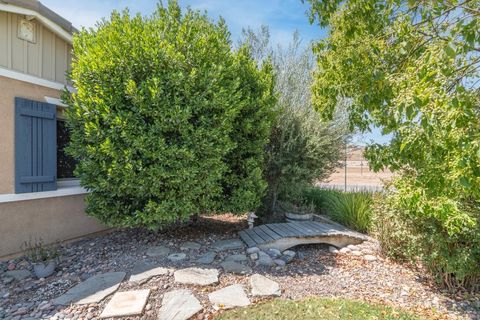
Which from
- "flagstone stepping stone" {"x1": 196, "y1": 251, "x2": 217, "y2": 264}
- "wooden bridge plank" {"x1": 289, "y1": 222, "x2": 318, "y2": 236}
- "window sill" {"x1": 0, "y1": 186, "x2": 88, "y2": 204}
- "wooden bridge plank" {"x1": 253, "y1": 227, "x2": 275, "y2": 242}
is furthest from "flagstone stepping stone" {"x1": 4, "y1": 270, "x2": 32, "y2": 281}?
"wooden bridge plank" {"x1": 289, "y1": 222, "x2": 318, "y2": 236}

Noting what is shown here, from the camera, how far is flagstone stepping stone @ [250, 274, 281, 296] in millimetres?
3709

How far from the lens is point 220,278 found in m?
4.00

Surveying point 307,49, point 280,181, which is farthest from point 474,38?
point 307,49

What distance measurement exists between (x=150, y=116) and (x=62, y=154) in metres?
2.55

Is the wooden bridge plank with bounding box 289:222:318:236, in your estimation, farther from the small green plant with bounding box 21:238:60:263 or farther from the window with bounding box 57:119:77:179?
the window with bounding box 57:119:77:179

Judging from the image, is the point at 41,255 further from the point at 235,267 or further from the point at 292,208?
the point at 292,208

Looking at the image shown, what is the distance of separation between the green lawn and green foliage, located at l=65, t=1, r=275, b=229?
1961mm

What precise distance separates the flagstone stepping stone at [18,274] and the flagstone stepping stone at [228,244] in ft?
9.02

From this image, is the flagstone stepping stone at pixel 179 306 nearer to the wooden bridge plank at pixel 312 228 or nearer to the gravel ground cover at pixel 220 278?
the gravel ground cover at pixel 220 278

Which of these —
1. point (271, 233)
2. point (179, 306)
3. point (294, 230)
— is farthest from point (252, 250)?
point (179, 306)

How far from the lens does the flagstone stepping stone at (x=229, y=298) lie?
3.44 metres

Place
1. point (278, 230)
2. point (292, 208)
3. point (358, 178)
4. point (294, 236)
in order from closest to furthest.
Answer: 1. point (294, 236)
2. point (278, 230)
3. point (292, 208)
4. point (358, 178)

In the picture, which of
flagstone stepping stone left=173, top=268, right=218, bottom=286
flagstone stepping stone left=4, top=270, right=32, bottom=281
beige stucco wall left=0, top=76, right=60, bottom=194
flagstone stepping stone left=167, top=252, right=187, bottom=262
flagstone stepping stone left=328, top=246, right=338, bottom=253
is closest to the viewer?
flagstone stepping stone left=173, top=268, right=218, bottom=286

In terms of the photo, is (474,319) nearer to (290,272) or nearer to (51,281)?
(290,272)
